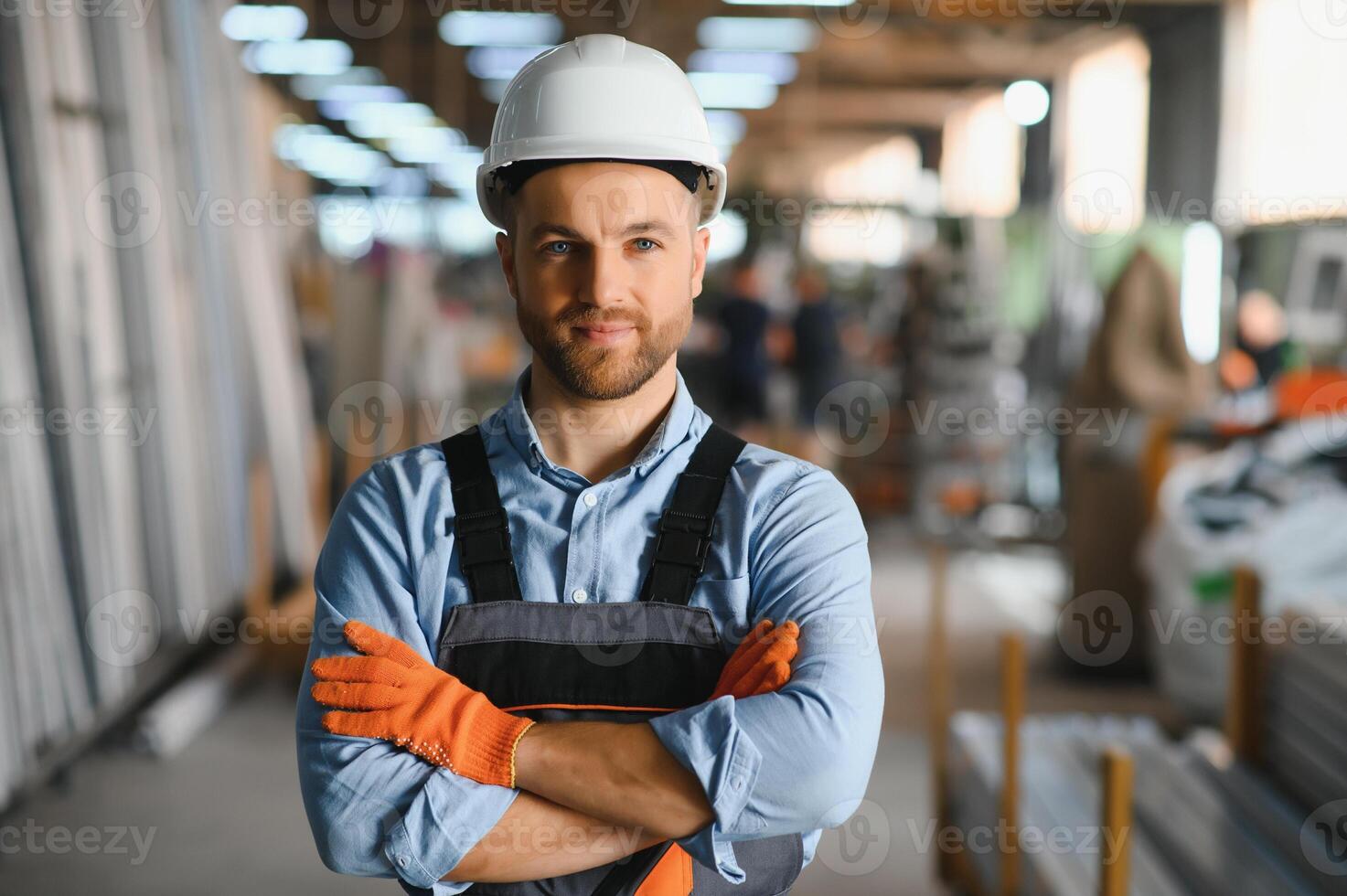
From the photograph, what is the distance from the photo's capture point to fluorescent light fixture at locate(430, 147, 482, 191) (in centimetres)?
1889

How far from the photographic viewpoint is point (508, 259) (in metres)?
1.39

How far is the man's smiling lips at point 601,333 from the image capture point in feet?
4.20

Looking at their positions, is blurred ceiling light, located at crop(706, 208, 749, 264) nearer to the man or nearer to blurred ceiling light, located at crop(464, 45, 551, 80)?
blurred ceiling light, located at crop(464, 45, 551, 80)

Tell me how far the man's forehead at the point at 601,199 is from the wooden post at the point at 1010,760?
1.69m

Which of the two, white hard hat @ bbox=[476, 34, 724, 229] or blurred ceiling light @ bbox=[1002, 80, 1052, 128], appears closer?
white hard hat @ bbox=[476, 34, 724, 229]

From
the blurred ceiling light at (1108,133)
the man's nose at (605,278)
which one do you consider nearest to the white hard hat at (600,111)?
the man's nose at (605,278)

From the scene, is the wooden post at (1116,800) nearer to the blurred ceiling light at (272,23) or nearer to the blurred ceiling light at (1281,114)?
the blurred ceiling light at (1281,114)

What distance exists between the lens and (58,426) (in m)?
3.96

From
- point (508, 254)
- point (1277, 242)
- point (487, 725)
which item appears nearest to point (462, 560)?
point (487, 725)

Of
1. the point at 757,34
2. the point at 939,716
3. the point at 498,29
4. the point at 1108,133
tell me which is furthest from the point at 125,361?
the point at 1108,133

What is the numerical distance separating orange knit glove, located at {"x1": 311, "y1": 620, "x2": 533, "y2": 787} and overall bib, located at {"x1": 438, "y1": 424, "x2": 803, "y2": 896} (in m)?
0.05

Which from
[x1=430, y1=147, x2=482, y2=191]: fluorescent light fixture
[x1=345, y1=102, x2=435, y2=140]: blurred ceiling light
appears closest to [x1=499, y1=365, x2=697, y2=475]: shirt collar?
[x1=345, y1=102, x2=435, y2=140]: blurred ceiling light

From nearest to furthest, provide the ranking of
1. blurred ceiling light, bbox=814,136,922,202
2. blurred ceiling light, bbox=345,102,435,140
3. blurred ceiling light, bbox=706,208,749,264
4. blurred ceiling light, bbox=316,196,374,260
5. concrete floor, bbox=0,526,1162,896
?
1. concrete floor, bbox=0,526,1162,896
2. blurred ceiling light, bbox=316,196,374,260
3. blurred ceiling light, bbox=706,208,749,264
4. blurred ceiling light, bbox=345,102,435,140
5. blurred ceiling light, bbox=814,136,922,202

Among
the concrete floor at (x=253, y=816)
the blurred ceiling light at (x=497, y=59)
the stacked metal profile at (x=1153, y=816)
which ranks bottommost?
the concrete floor at (x=253, y=816)
